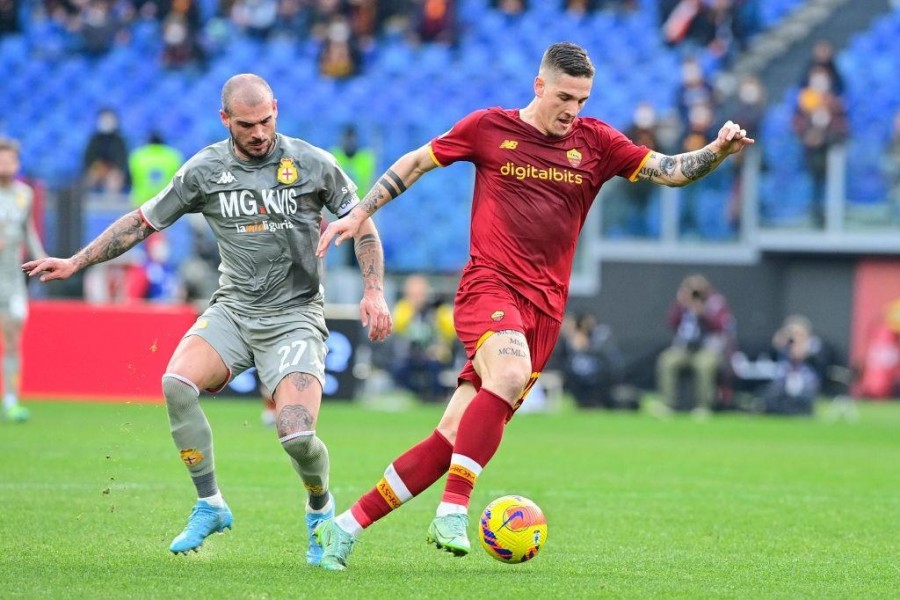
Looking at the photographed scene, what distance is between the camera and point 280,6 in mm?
27219

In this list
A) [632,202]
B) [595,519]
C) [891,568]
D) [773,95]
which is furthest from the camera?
[773,95]

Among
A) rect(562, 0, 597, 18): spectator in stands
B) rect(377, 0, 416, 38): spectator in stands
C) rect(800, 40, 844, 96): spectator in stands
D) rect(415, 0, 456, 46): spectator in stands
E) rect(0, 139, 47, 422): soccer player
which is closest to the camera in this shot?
rect(0, 139, 47, 422): soccer player

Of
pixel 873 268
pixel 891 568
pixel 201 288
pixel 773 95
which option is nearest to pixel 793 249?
pixel 873 268

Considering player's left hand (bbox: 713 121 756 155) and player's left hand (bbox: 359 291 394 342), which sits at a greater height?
player's left hand (bbox: 713 121 756 155)

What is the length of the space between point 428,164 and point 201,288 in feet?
43.1

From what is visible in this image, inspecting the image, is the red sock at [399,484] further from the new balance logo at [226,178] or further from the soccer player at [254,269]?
the new balance logo at [226,178]

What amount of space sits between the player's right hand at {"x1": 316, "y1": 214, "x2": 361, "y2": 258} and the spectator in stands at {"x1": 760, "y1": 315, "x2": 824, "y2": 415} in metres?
14.5

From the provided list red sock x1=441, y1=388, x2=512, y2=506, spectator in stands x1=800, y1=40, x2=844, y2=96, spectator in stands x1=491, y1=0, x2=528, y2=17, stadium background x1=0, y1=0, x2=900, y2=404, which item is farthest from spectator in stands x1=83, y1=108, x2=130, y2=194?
red sock x1=441, y1=388, x2=512, y2=506

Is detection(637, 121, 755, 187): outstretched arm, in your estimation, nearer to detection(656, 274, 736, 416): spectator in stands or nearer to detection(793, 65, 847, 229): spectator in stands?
detection(656, 274, 736, 416): spectator in stands

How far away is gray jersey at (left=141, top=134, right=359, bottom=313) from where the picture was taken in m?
7.00

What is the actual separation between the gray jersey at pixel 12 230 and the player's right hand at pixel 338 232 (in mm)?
7976

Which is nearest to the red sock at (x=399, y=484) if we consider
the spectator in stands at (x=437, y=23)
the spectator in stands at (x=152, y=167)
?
the spectator in stands at (x=152, y=167)

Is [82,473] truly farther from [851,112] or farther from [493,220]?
[851,112]

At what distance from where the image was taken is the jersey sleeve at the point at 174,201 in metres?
7.02
